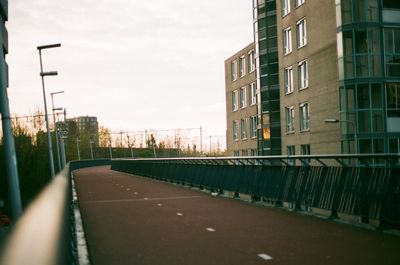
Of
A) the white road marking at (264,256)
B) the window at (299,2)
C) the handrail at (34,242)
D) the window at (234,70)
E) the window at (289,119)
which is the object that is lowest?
the white road marking at (264,256)

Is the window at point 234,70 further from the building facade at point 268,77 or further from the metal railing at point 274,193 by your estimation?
the metal railing at point 274,193

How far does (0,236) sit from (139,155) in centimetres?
10817

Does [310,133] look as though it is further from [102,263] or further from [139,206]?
[102,263]

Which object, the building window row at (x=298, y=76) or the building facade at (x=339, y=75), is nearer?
the building facade at (x=339, y=75)

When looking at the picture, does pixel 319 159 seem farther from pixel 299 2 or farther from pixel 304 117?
pixel 299 2

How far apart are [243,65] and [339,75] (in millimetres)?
24284

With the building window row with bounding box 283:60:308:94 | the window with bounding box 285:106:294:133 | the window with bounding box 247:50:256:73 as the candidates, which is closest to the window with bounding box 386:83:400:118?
the building window row with bounding box 283:60:308:94

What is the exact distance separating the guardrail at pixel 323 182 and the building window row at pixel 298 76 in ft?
72.7

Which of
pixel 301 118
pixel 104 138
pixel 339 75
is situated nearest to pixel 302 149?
pixel 301 118

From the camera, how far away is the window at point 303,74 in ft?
134

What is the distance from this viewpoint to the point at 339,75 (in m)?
35.0

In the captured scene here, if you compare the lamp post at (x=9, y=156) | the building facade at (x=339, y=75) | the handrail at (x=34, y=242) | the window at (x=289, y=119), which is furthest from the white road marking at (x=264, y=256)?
the window at (x=289, y=119)

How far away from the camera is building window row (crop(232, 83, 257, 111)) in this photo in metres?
56.2

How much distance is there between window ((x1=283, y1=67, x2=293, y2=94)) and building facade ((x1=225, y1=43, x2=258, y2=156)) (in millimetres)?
10732
